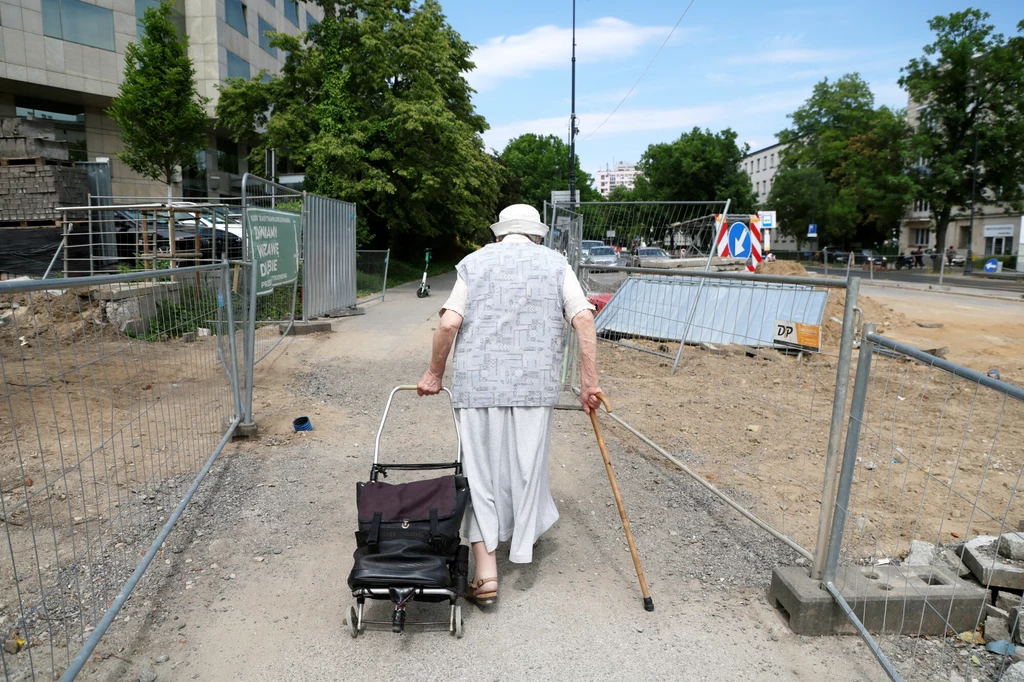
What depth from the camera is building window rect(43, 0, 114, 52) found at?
26438 millimetres

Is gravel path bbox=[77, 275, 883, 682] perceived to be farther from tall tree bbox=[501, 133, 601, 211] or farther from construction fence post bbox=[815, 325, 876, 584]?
tall tree bbox=[501, 133, 601, 211]

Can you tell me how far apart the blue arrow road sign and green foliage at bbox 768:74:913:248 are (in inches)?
1625

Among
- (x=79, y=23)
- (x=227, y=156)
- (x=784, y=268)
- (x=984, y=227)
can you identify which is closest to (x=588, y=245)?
(x=784, y=268)

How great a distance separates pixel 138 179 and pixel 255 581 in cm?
3142

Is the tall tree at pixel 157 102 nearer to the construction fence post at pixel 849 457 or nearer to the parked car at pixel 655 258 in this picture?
the parked car at pixel 655 258

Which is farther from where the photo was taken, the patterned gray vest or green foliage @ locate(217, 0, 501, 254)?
green foliage @ locate(217, 0, 501, 254)

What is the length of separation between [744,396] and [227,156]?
116 ft

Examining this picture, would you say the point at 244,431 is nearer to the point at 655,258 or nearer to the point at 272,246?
the point at 272,246

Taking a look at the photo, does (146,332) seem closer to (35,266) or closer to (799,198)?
(35,266)

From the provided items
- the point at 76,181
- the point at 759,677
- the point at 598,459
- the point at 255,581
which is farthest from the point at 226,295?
the point at 76,181

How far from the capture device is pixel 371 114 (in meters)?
25.7

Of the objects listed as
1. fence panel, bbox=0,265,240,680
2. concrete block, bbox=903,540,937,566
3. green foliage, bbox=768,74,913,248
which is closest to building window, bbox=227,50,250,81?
fence panel, bbox=0,265,240,680

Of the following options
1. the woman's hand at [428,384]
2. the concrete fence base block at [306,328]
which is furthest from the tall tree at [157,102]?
the woman's hand at [428,384]

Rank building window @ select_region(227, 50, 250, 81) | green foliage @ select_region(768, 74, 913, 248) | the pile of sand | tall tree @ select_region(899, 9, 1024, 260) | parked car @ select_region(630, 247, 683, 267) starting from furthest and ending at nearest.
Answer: green foliage @ select_region(768, 74, 913, 248) < tall tree @ select_region(899, 9, 1024, 260) < building window @ select_region(227, 50, 250, 81) < the pile of sand < parked car @ select_region(630, 247, 683, 267)
